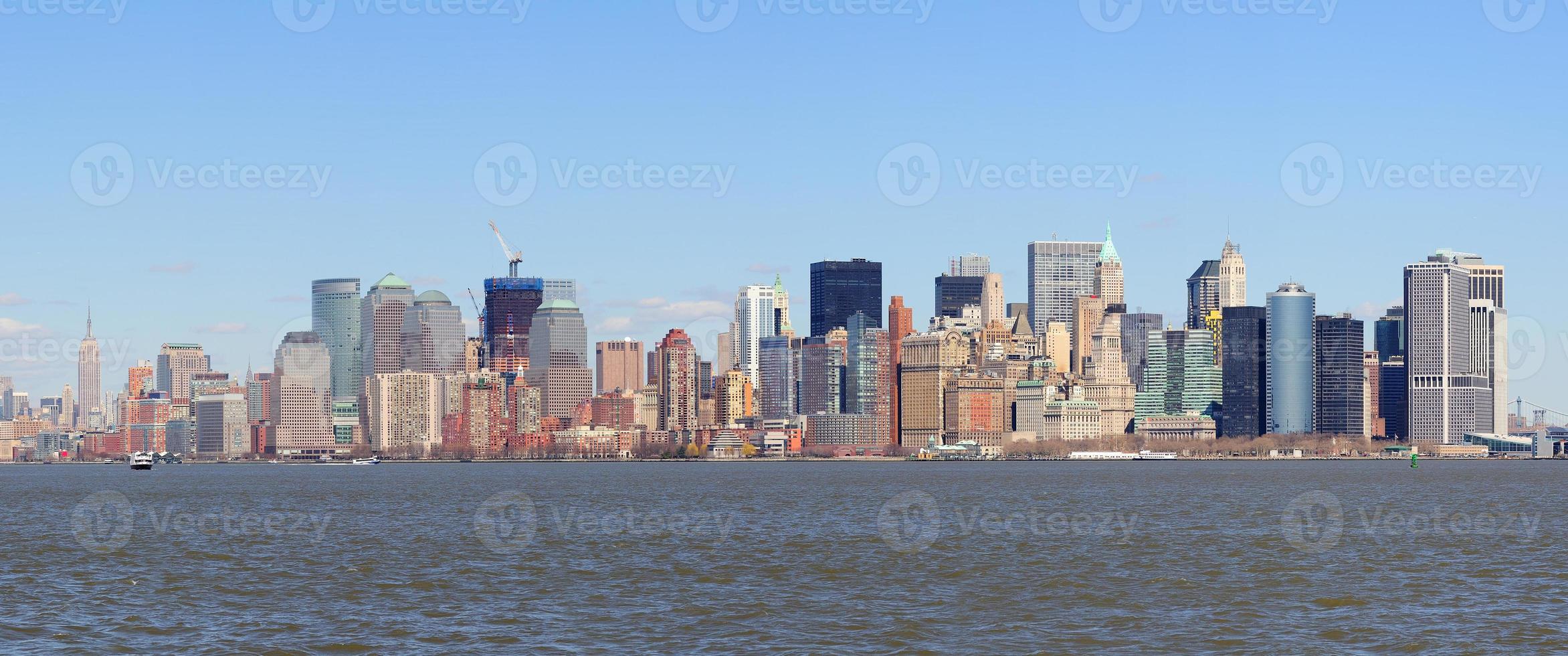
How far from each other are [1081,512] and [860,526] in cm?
2592

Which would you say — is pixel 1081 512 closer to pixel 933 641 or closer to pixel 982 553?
pixel 982 553

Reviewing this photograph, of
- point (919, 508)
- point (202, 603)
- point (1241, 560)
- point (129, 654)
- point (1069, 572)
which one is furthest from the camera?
point (919, 508)

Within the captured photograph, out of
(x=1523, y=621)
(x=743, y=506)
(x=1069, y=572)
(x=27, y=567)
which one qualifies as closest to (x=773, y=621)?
(x=1069, y=572)

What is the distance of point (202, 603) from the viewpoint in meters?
61.4

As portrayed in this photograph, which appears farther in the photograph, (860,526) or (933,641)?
(860,526)

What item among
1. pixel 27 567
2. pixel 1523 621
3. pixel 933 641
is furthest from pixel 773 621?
pixel 27 567

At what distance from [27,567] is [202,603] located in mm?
18992

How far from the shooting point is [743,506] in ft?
440

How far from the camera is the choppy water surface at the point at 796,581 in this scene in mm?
52094

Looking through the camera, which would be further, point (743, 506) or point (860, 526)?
point (743, 506)

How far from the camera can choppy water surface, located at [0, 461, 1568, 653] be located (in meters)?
52.1

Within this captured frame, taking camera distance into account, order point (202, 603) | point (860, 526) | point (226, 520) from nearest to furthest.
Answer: point (202, 603) < point (860, 526) < point (226, 520)

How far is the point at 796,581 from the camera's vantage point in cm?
6769

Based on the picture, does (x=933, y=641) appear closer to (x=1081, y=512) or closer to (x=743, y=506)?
(x=1081, y=512)
